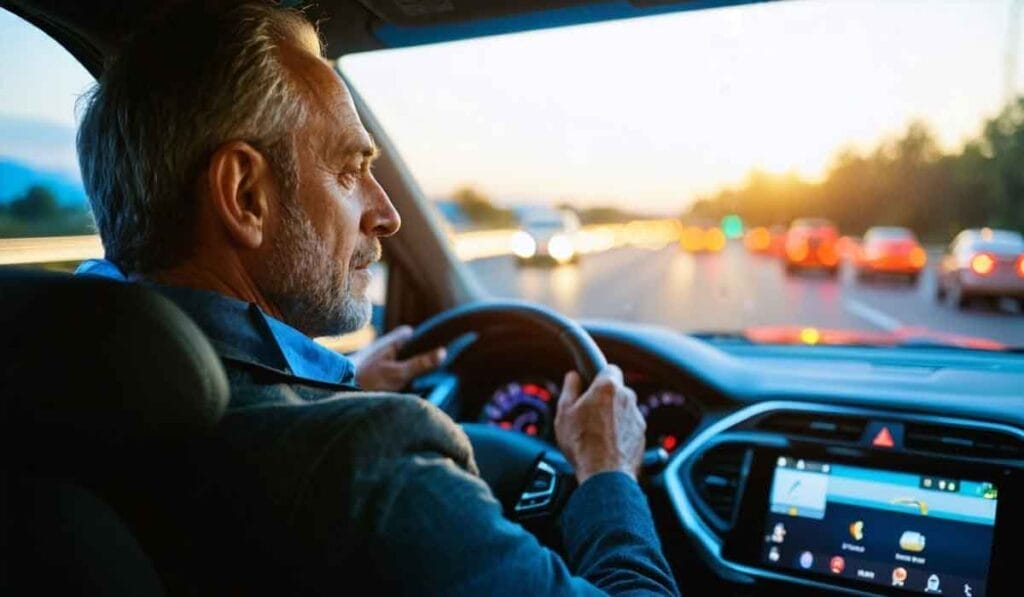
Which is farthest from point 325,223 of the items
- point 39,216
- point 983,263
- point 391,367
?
point 983,263

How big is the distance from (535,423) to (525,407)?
0.24 feet

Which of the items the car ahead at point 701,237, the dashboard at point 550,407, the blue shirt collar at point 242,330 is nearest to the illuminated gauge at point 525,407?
the dashboard at point 550,407

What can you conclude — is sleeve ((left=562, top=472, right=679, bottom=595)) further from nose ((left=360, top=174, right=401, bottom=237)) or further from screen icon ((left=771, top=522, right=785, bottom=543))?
screen icon ((left=771, top=522, right=785, bottom=543))

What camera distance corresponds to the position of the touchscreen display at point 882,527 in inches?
110

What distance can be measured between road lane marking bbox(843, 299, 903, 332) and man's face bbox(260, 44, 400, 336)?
856 cm

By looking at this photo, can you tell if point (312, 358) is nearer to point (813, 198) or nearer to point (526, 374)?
point (526, 374)

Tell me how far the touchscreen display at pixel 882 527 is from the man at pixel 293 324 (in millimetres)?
930

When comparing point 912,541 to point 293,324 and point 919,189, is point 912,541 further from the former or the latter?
point 919,189

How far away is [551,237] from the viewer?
20.8m

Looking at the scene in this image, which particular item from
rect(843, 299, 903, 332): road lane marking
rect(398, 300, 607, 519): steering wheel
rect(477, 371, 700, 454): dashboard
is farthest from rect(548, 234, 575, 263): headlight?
rect(398, 300, 607, 519): steering wheel

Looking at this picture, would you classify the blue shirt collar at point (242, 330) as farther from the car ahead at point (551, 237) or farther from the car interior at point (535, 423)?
A: the car ahead at point (551, 237)

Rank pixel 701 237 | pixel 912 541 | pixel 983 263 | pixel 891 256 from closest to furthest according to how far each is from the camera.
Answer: pixel 912 541 < pixel 983 263 < pixel 891 256 < pixel 701 237

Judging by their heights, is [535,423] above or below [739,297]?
above

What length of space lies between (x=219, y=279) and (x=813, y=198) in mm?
47447
